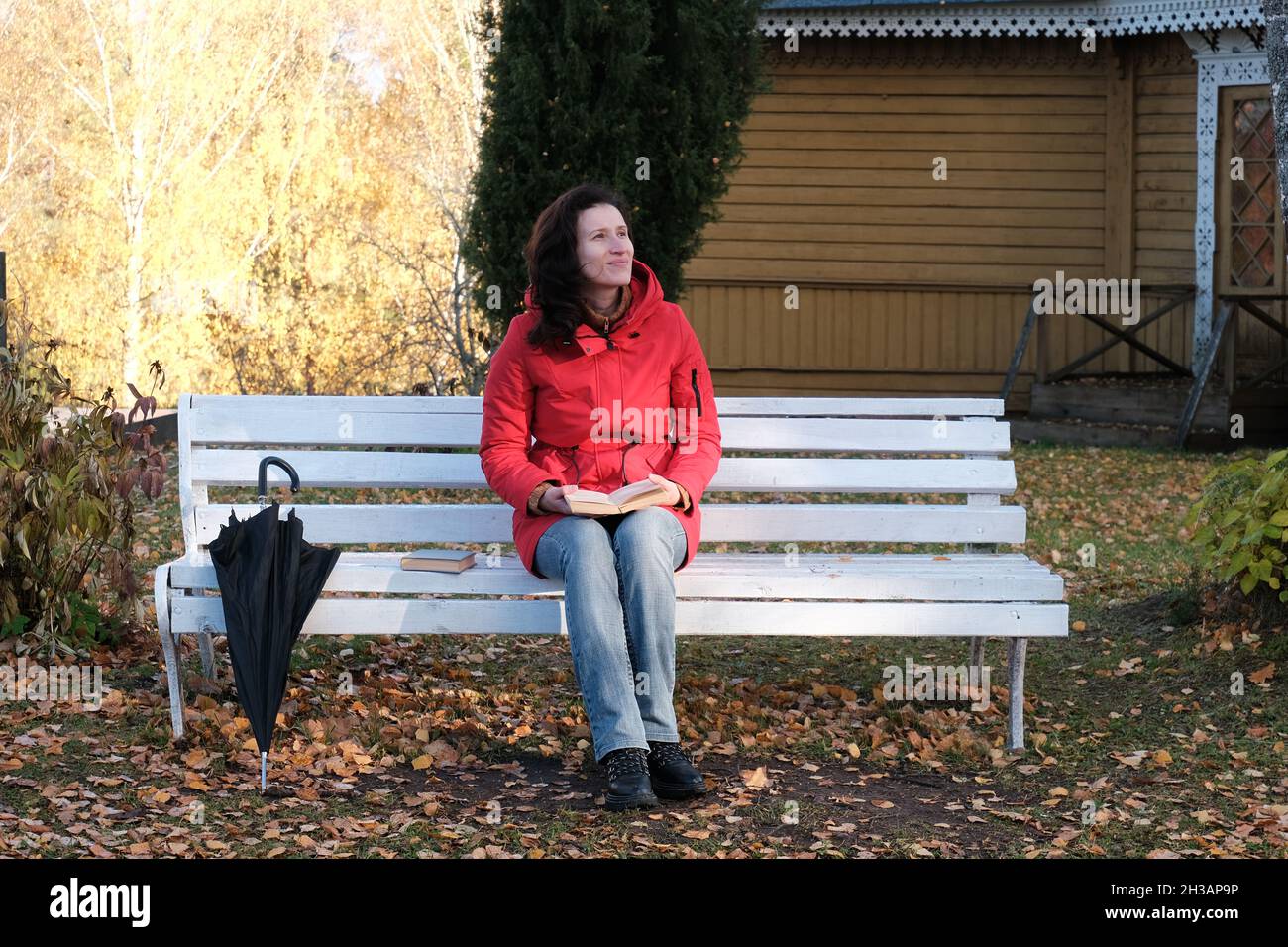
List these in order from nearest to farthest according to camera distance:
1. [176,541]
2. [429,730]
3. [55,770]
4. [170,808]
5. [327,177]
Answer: [170,808] < [55,770] < [429,730] < [176,541] < [327,177]

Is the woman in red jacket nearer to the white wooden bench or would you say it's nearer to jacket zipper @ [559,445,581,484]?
jacket zipper @ [559,445,581,484]

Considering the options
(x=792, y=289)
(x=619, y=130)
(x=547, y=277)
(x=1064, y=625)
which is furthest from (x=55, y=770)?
(x=792, y=289)

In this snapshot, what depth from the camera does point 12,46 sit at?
75.7 feet

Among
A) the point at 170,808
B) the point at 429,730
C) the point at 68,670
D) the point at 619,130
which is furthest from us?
the point at 619,130

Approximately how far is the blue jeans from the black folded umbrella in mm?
714

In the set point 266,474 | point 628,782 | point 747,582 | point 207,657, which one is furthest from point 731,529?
point 207,657

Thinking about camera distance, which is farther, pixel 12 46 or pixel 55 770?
pixel 12 46

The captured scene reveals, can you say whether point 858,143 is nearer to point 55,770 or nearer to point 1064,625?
point 1064,625

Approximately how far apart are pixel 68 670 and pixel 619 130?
5295 millimetres

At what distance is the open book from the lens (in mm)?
4441

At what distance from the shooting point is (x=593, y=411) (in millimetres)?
4699

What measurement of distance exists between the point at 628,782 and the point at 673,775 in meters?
0.16

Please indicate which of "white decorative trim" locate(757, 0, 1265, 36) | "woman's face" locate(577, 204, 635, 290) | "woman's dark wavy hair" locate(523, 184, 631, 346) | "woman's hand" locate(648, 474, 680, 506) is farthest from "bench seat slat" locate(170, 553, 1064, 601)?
"white decorative trim" locate(757, 0, 1265, 36)

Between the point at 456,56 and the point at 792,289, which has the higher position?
the point at 456,56
